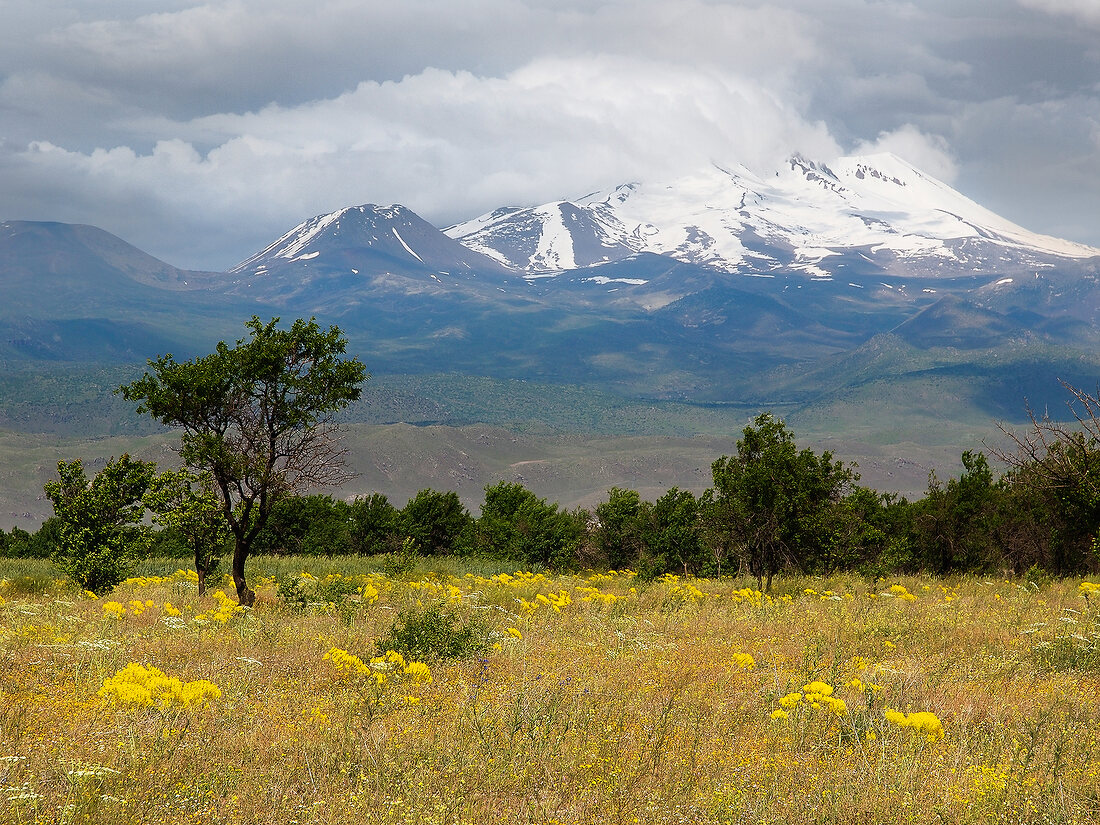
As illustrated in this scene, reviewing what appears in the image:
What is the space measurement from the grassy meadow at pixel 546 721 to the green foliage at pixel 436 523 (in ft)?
196

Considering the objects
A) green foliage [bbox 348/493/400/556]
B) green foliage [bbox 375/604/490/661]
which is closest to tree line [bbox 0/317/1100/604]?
green foliage [bbox 375/604/490/661]

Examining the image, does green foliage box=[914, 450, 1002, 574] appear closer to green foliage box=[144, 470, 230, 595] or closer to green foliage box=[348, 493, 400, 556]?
green foliage box=[144, 470, 230, 595]

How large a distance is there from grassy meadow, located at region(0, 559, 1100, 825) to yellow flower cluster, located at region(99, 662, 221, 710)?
27 mm

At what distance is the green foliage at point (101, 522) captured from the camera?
20.6 metres

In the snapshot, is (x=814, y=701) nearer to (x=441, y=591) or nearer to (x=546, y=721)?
(x=546, y=721)

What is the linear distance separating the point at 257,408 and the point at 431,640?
1028 cm

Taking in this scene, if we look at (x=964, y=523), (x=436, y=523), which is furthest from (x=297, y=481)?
(x=436, y=523)

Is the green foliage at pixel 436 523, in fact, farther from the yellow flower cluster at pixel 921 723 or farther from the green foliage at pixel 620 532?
the yellow flower cluster at pixel 921 723

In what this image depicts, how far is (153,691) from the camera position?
7.94 m

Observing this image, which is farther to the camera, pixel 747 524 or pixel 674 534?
pixel 674 534

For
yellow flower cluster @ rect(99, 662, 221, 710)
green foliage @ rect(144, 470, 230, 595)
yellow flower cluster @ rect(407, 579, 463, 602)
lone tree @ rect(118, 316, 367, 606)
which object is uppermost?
lone tree @ rect(118, 316, 367, 606)

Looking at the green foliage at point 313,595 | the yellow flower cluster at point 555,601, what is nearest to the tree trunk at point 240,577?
the green foliage at point 313,595

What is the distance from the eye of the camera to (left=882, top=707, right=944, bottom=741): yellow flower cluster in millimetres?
7832

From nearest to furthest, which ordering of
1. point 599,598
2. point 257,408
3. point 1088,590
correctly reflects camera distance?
point 599,598 → point 1088,590 → point 257,408
